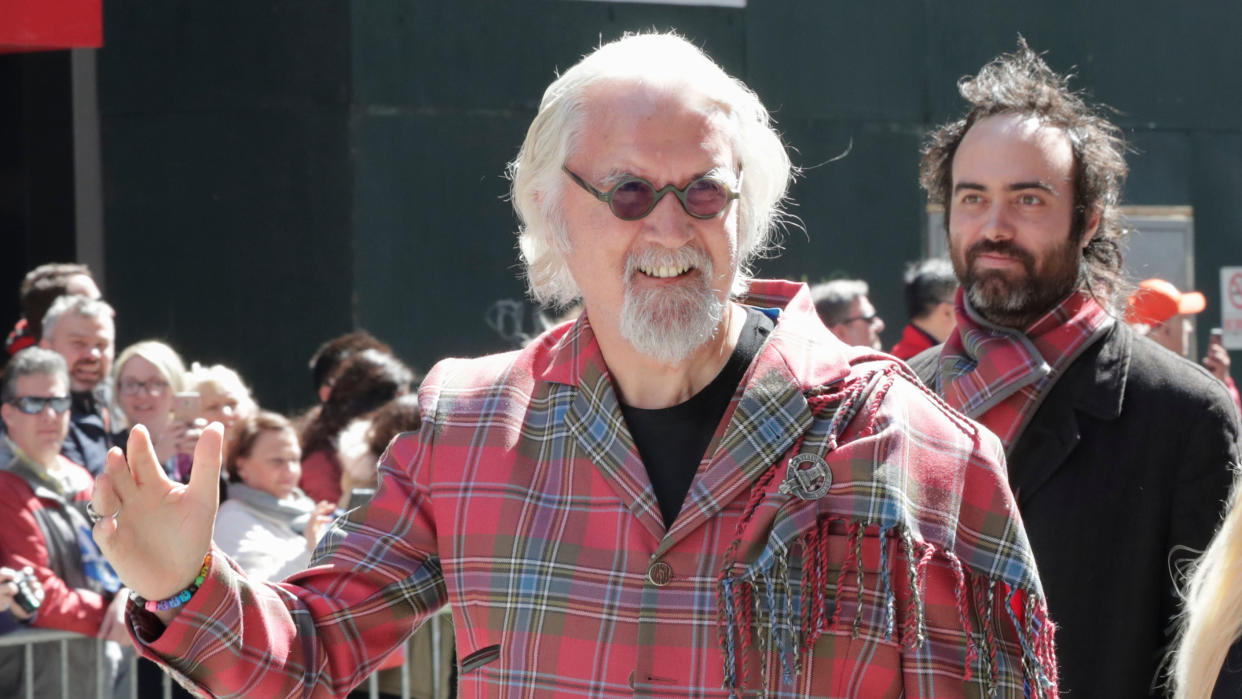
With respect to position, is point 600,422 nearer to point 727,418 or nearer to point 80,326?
point 727,418

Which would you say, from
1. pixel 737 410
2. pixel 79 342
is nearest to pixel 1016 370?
pixel 737 410

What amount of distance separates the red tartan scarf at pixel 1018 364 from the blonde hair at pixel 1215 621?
1188 mm

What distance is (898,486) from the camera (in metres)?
2.12

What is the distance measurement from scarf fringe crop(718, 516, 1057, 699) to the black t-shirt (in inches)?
8.5

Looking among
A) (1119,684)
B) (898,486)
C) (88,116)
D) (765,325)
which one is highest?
(88,116)

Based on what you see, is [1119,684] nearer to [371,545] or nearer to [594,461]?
[594,461]

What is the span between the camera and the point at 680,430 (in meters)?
2.37

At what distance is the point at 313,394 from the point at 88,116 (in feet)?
7.36

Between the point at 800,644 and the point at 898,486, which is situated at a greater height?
the point at 898,486

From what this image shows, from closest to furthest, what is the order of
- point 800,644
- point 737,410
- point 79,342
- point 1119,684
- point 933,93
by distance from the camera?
point 800,644 → point 737,410 → point 1119,684 → point 79,342 → point 933,93

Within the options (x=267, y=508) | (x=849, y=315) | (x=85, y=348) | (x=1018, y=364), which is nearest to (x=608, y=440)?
(x=1018, y=364)

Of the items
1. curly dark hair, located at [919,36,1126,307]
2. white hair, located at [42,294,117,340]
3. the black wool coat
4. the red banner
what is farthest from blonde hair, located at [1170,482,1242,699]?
the red banner

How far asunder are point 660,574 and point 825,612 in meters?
0.24

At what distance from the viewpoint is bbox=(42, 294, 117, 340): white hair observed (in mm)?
6309
